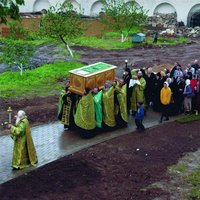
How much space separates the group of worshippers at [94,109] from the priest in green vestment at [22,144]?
2.47 meters

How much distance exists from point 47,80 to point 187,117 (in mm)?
8319

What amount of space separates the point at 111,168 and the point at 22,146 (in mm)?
2334

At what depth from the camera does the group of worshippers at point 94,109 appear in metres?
14.6

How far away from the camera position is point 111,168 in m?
12.5

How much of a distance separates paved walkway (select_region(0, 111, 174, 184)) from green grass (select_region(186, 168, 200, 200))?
10.8 ft

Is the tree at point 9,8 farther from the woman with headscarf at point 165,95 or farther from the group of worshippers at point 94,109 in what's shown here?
the woman with headscarf at point 165,95

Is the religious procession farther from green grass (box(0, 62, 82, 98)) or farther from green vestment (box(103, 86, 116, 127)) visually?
green grass (box(0, 62, 82, 98))

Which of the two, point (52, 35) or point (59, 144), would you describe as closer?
point (59, 144)

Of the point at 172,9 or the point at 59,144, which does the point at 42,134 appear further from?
the point at 172,9

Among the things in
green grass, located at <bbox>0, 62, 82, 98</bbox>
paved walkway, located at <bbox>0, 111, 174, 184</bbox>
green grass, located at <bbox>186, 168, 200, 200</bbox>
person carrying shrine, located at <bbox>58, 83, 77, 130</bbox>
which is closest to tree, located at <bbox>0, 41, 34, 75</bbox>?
green grass, located at <bbox>0, 62, 82, 98</bbox>

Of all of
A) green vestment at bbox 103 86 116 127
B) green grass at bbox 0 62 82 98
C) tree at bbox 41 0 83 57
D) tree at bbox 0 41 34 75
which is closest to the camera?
green vestment at bbox 103 86 116 127

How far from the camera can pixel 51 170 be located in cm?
1223

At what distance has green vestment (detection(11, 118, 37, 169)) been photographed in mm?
12156

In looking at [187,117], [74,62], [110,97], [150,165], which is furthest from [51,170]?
[74,62]
